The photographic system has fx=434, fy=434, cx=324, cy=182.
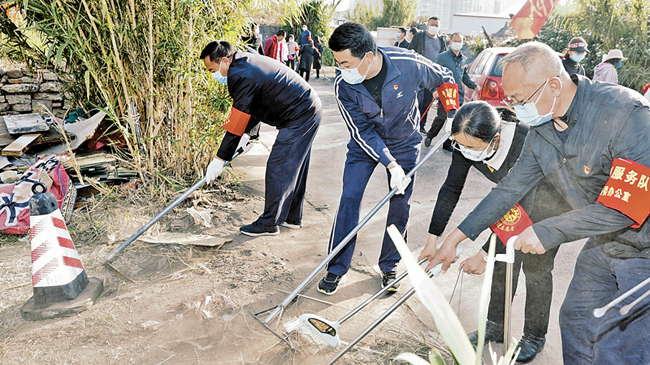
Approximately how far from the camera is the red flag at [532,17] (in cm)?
688

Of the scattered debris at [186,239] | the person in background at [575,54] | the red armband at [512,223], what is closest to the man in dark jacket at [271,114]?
the scattered debris at [186,239]

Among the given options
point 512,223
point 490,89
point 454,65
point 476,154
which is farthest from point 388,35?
point 512,223

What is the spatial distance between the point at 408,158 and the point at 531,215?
90cm

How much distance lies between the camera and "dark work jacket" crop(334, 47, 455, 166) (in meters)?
2.88

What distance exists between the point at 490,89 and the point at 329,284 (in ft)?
15.4

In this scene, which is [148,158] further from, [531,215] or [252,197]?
[531,215]

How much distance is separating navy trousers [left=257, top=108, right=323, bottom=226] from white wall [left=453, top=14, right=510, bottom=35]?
110 feet

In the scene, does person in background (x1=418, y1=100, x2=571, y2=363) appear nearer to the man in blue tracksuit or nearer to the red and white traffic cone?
the man in blue tracksuit

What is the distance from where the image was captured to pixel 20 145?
4.63m

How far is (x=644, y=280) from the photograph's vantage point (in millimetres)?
1729

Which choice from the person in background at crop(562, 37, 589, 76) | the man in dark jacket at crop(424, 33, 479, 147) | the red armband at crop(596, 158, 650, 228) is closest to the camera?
the red armband at crop(596, 158, 650, 228)

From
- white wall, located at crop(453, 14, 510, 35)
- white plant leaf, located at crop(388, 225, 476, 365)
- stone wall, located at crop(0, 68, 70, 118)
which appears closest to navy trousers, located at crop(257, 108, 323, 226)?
white plant leaf, located at crop(388, 225, 476, 365)

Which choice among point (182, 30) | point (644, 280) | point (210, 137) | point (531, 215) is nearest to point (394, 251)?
point (531, 215)

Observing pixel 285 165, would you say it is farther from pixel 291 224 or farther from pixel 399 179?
pixel 399 179
